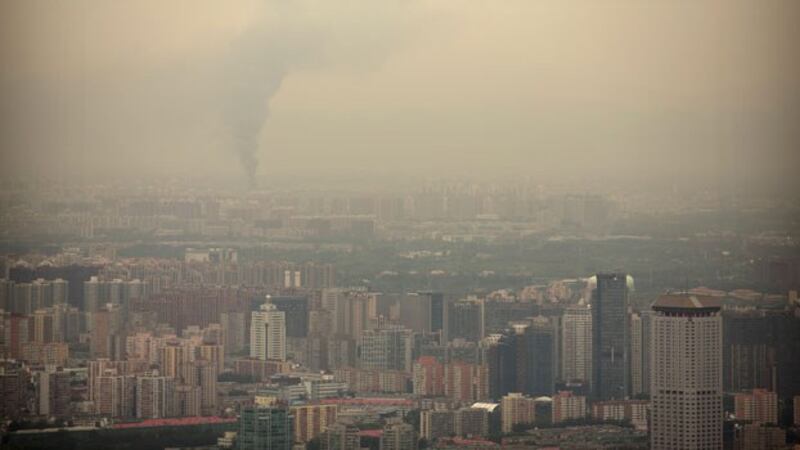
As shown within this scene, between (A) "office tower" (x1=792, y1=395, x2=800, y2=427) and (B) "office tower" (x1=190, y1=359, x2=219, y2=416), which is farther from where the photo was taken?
(A) "office tower" (x1=792, y1=395, x2=800, y2=427)

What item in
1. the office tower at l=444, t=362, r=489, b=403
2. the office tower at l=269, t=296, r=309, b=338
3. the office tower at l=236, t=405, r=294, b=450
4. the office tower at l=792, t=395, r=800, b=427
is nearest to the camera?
the office tower at l=236, t=405, r=294, b=450

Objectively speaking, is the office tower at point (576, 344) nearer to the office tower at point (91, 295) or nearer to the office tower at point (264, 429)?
the office tower at point (264, 429)

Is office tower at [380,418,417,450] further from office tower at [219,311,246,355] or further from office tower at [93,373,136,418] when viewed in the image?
office tower at [93,373,136,418]

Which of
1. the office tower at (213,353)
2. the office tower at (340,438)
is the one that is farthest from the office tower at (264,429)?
the office tower at (213,353)

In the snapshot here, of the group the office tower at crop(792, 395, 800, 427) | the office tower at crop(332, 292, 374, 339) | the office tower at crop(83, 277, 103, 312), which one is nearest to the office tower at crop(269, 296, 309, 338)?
the office tower at crop(332, 292, 374, 339)

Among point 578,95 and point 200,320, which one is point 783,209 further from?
point 200,320

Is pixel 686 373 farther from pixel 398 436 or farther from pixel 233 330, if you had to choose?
pixel 233 330

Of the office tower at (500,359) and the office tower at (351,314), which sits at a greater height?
the office tower at (351,314)

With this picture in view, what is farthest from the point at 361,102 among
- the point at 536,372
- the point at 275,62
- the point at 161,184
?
the point at 536,372
